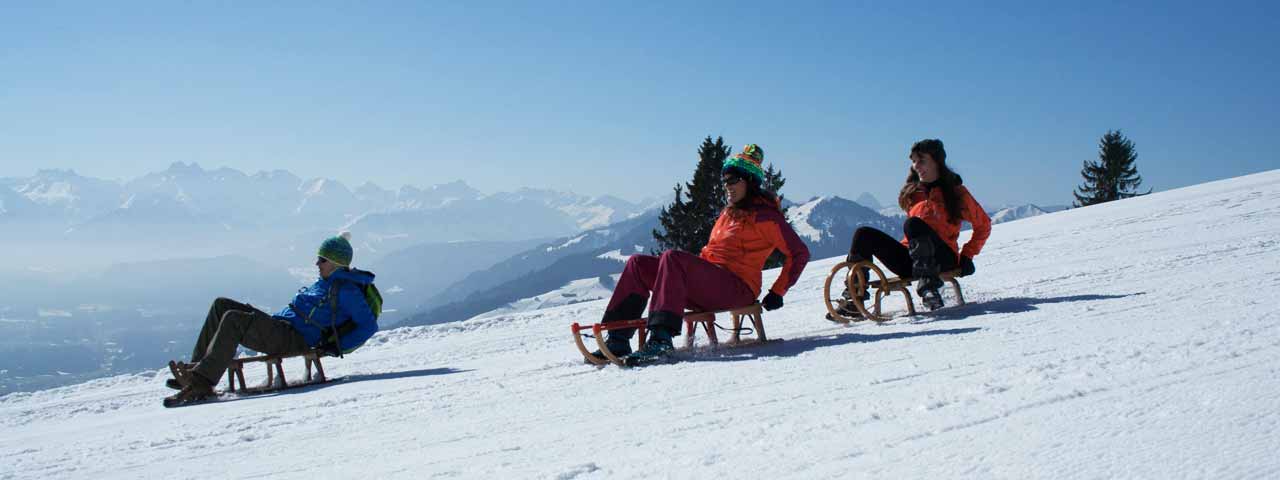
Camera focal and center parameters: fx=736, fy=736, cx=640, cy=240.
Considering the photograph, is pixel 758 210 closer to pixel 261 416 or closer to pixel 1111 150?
pixel 261 416

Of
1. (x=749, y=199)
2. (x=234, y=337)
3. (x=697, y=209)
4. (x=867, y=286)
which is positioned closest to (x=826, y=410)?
(x=749, y=199)

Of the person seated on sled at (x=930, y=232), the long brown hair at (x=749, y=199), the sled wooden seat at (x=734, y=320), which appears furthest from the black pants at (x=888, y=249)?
the sled wooden seat at (x=734, y=320)

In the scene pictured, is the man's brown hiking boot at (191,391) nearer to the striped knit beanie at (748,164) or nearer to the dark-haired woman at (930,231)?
the striped knit beanie at (748,164)

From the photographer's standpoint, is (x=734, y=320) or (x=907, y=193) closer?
(x=734, y=320)

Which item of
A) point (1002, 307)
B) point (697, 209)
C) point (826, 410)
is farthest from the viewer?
point (697, 209)

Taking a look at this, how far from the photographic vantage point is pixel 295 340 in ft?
19.3

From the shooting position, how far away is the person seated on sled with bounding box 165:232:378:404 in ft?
18.1

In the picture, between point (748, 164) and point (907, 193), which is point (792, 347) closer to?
point (748, 164)

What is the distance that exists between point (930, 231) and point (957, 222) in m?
0.39

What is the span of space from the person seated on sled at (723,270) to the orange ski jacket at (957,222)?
146 cm

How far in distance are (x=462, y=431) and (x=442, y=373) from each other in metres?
2.82

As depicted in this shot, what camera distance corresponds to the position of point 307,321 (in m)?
6.01

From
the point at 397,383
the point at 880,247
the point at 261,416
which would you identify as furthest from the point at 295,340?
the point at 880,247

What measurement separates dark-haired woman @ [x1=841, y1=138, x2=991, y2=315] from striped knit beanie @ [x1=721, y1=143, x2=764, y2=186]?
1.10 metres
